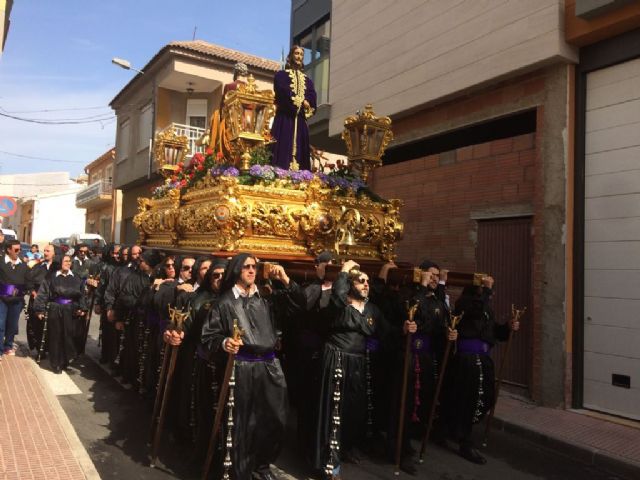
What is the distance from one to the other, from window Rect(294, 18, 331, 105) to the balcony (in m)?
16.3

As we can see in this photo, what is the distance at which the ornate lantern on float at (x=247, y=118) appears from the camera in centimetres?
514

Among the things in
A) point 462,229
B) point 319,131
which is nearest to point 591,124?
point 462,229

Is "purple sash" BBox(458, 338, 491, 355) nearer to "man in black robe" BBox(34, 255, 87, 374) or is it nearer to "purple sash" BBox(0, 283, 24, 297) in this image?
"man in black robe" BBox(34, 255, 87, 374)

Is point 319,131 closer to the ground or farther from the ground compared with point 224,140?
farther from the ground

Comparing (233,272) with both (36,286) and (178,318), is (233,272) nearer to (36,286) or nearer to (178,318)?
(178,318)

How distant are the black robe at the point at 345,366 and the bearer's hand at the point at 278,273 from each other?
396 mm

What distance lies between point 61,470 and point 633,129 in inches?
252

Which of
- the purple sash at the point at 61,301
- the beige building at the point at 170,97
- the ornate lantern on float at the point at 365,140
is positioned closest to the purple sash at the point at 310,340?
the ornate lantern on float at the point at 365,140

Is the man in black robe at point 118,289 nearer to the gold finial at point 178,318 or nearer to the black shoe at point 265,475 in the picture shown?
the gold finial at point 178,318

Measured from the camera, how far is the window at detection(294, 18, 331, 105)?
11.8 m

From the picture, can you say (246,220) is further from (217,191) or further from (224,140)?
(224,140)

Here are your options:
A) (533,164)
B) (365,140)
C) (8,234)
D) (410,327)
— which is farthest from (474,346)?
(8,234)

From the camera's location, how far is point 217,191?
5.08m

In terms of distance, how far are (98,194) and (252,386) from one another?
→ 2469cm
